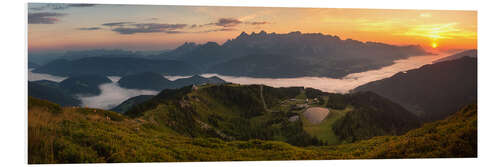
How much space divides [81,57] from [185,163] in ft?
35.4

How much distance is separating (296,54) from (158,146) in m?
14.4

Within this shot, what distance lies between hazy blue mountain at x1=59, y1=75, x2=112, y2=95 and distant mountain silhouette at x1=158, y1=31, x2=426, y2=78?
4.74 metres

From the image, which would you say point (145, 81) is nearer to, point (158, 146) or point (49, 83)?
point (49, 83)

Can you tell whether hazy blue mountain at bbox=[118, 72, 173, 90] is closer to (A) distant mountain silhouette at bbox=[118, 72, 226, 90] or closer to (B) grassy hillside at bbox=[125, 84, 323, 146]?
(A) distant mountain silhouette at bbox=[118, 72, 226, 90]

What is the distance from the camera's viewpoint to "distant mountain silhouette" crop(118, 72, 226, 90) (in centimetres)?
1789

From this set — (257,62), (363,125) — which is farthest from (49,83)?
(363,125)

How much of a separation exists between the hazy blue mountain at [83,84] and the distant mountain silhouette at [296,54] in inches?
187

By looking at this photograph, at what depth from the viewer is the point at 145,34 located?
48.9 ft

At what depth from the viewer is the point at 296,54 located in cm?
2088

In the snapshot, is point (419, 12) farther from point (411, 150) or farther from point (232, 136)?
point (232, 136)

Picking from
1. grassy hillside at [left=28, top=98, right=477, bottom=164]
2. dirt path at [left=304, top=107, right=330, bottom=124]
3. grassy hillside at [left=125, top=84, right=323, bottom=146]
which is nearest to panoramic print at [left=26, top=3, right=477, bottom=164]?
grassy hillside at [left=28, top=98, right=477, bottom=164]

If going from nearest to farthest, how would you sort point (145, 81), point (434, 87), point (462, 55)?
point (462, 55) → point (145, 81) → point (434, 87)

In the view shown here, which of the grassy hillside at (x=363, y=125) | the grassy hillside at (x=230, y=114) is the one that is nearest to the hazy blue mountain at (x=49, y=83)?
the grassy hillside at (x=230, y=114)

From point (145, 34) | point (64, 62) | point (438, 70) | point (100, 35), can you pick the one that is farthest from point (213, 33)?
point (438, 70)
